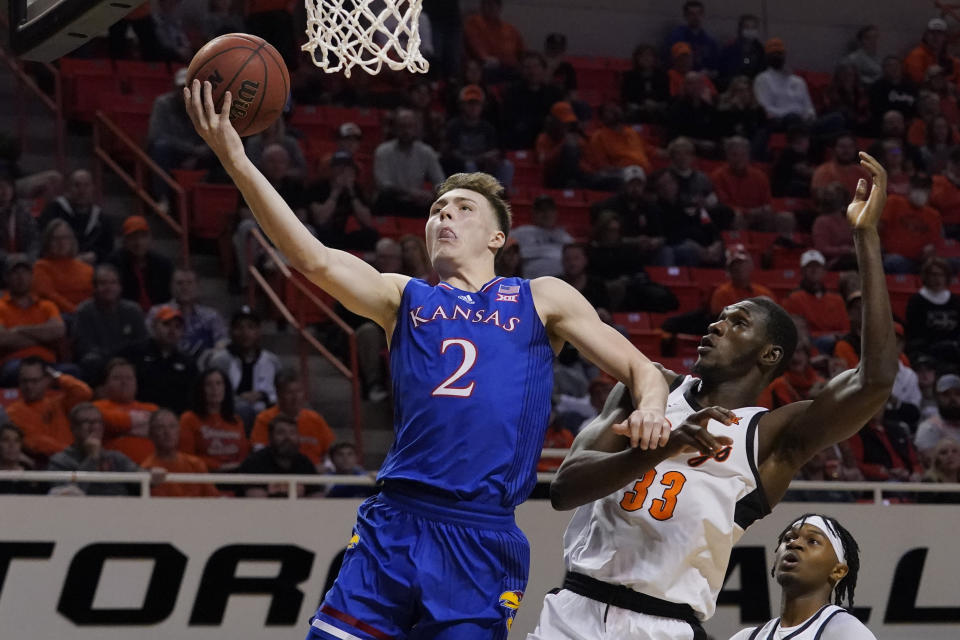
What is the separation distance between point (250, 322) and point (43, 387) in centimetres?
140

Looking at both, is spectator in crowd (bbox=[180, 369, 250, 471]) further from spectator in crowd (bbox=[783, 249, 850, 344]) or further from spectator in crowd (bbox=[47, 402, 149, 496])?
spectator in crowd (bbox=[783, 249, 850, 344])

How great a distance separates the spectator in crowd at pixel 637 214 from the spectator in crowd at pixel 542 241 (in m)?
0.53

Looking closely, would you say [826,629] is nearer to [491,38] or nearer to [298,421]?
[298,421]

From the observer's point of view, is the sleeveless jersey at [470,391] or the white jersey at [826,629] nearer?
the sleeveless jersey at [470,391]

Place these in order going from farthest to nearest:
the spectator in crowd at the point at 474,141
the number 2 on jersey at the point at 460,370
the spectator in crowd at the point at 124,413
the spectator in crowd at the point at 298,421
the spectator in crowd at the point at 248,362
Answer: the spectator in crowd at the point at 474,141 < the spectator in crowd at the point at 248,362 < the spectator in crowd at the point at 298,421 < the spectator in crowd at the point at 124,413 < the number 2 on jersey at the point at 460,370

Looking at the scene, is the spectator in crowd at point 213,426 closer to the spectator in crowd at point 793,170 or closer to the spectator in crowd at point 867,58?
the spectator in crowd at point 793,170

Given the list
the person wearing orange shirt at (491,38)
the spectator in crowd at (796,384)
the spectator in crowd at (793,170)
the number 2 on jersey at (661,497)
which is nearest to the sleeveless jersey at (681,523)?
the number 2 on jersey at (661,497)

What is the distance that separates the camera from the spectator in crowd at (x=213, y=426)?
835 centimetres

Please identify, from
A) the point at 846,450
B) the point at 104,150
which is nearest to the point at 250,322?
the point at 104,150

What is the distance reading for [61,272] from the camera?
9.23 meters

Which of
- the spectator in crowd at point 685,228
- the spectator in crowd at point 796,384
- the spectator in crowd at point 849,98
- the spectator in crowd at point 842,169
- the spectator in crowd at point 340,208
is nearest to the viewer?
the spectator in crowd at point 796,384

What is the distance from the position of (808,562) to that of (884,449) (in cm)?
Answer: 448

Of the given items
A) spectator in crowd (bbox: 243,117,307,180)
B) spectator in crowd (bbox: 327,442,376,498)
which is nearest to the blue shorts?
spectator in crowd (bbox: 327,442,376,498)

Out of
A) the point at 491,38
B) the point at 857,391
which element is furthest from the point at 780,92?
the point at 857,391
